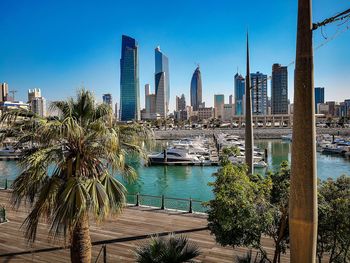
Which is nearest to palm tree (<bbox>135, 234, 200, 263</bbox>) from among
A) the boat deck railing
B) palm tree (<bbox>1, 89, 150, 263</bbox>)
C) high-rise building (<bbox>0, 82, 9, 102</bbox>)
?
palm tree (<bbox>1, 89, 150, 263</bbox>)

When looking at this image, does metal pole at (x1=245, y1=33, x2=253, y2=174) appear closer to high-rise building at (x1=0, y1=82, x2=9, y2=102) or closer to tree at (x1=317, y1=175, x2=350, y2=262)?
tree at (x1=317, y1=175, x2=350, y2=262)

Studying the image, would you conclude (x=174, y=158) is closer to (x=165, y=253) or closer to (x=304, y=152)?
(x=165, y=253)

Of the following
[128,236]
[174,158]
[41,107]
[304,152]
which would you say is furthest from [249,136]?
[174,158]

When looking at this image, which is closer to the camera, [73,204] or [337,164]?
[73,204]

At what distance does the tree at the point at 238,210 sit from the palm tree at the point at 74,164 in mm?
2108

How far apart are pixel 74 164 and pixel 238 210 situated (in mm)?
3428

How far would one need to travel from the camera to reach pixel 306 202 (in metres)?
3.38

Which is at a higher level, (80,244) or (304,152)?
(304,152)

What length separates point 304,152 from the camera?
341cm

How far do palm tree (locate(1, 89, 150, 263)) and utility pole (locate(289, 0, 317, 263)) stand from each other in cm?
342

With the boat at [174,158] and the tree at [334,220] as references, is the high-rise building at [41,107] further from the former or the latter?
the boat at [174,158]

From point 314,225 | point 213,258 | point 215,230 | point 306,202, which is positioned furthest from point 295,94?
point 213,258

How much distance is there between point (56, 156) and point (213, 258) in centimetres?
535

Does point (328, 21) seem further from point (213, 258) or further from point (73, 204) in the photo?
point (213, 258)
